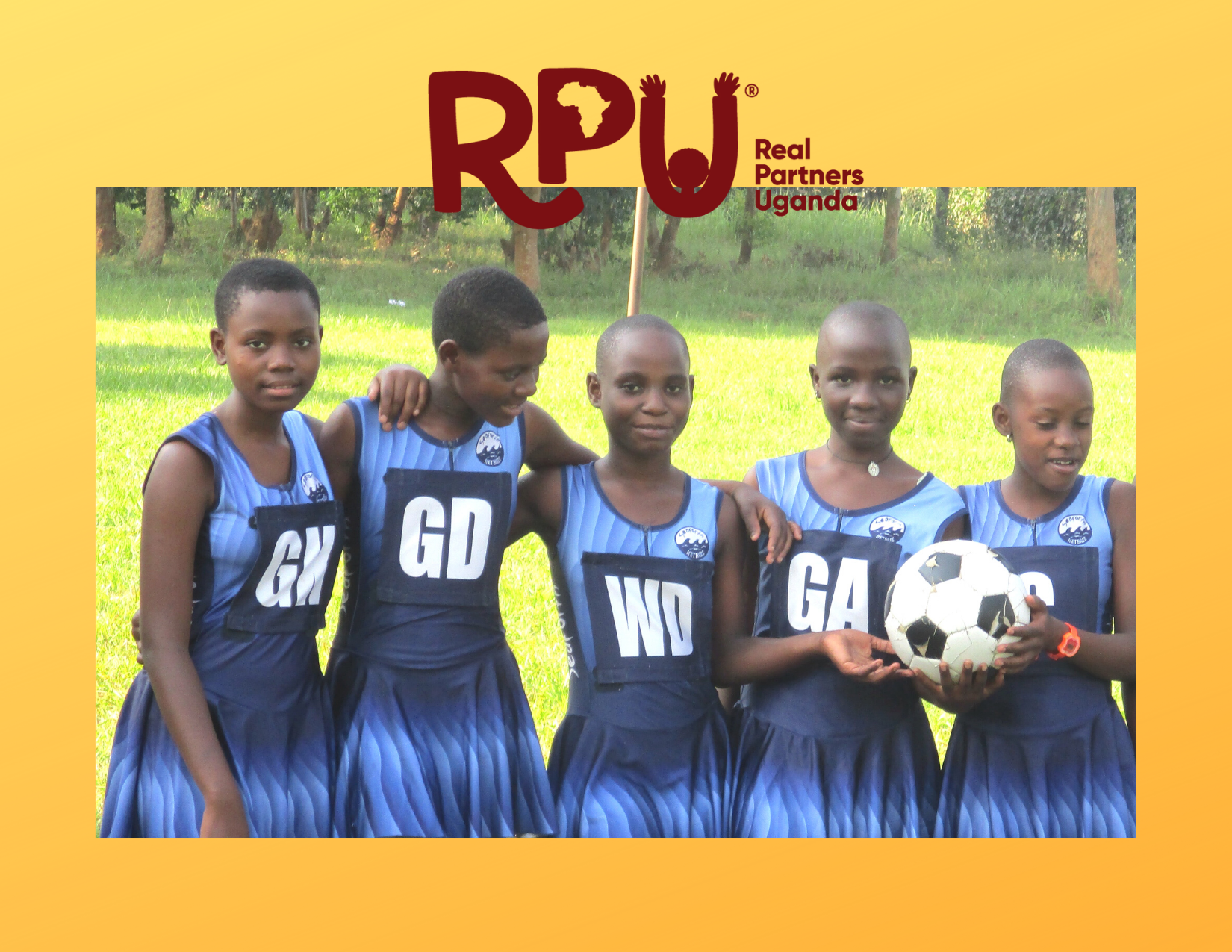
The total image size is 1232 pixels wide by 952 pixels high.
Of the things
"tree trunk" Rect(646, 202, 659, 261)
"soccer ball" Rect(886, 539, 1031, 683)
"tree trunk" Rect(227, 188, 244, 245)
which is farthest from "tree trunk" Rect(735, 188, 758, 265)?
"soccer ball" Rect(886, 539, 1031, 683)

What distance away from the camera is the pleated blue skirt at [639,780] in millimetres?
3342

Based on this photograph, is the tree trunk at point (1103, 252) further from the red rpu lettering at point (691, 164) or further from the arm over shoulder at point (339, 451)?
the arm over shoulder at point (339, 451)

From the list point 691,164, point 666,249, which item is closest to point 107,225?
point 666,249

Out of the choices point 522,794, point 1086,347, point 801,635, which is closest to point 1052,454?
point 801,635

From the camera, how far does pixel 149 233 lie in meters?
18.0

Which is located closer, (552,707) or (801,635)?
(801,635)

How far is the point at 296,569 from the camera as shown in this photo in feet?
10.1

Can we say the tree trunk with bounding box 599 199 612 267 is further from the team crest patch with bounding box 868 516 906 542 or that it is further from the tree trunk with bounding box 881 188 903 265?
the team crest patch with bounding box 868 516 906 542

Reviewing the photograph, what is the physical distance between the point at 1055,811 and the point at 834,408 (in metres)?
1.34

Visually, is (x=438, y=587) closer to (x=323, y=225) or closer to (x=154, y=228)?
(x=154, y=228)

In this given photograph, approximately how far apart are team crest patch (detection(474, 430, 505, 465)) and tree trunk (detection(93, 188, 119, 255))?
16.3 m

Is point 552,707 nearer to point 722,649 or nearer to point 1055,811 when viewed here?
point 722,649

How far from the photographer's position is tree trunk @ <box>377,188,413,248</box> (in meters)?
18.4

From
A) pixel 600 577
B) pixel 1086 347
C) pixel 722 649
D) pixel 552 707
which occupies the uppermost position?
pixel 1086 347
